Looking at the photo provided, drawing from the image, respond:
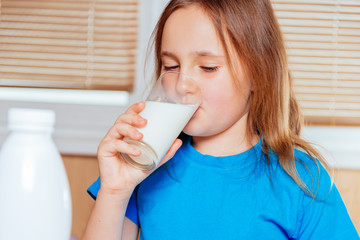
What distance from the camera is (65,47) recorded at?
1.66m

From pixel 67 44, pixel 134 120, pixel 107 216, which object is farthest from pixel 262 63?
pixel 67 44

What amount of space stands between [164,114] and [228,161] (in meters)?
0.30

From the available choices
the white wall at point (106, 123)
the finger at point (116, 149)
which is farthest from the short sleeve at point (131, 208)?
the white wall at point (106, 123)

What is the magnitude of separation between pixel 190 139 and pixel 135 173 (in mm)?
273

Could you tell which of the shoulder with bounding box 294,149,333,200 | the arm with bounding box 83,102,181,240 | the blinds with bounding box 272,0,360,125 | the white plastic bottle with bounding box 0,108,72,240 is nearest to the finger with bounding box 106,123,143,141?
the arm with bounding box 83,102,181,240

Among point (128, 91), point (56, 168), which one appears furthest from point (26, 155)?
point (128, 91)

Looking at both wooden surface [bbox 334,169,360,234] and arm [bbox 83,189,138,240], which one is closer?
arm [bbox 83,189,138,240]

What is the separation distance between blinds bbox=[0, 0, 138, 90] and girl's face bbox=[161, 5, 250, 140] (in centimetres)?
63

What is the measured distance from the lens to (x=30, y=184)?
539 millimetres

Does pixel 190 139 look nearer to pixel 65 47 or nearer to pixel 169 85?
pixel 169 85

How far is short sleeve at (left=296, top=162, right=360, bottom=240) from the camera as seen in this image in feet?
3.12

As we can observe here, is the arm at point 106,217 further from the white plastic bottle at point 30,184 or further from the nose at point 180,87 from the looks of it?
the white plastic bottle at point 30,184

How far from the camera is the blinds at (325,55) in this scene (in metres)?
1.54

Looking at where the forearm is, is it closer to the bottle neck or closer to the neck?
the neck
